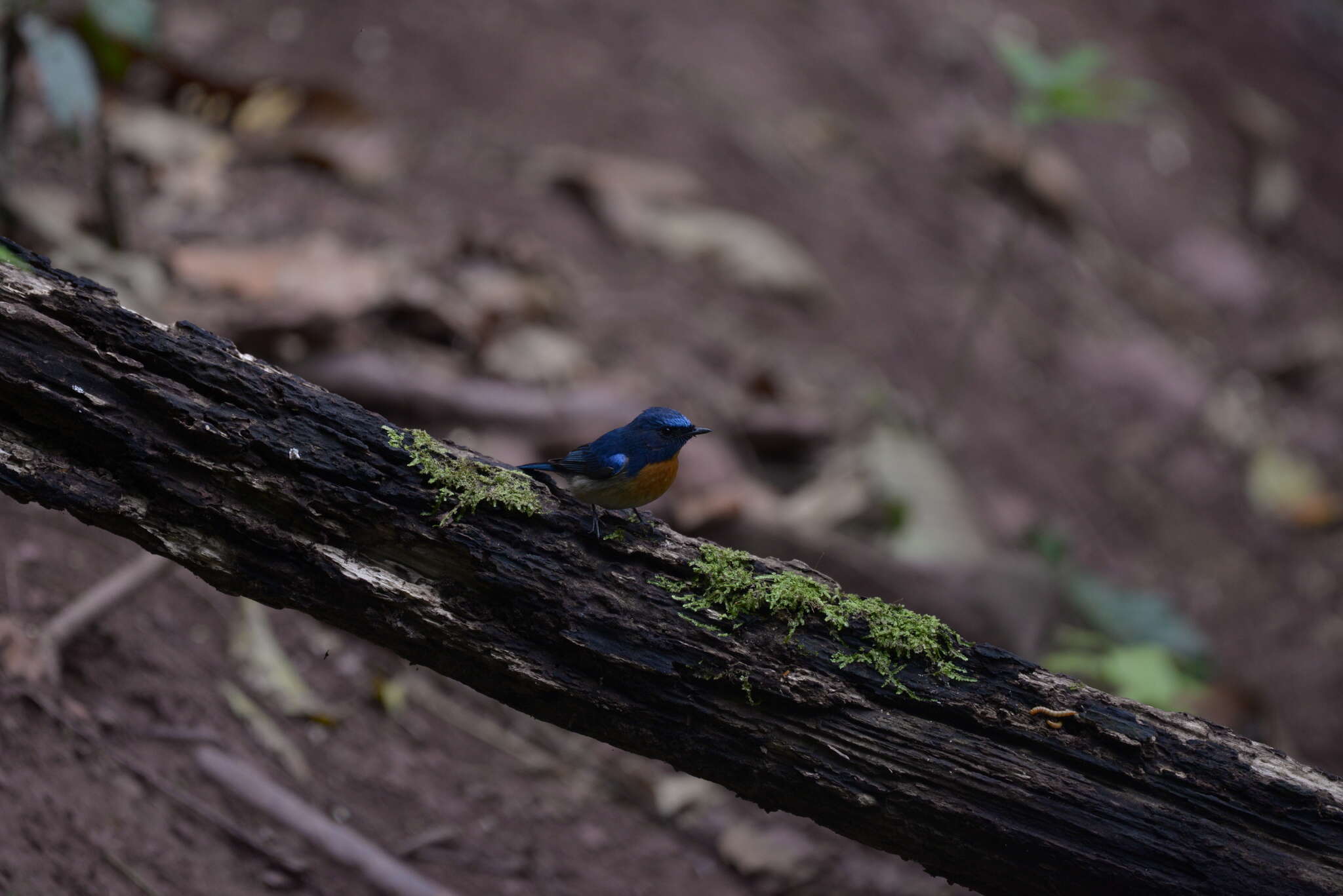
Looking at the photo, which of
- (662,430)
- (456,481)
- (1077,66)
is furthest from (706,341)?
(456,481)

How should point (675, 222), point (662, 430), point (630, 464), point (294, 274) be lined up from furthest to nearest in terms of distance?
point (675, 222)
point (294, 274)
point (662, 430)
point (630, 464)

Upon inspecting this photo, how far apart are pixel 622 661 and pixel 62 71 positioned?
441 cm

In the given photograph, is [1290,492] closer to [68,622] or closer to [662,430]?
[662,430]

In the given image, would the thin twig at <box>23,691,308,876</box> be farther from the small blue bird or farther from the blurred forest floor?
the small blue bird

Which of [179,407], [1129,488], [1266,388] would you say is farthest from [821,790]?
[1266,388]

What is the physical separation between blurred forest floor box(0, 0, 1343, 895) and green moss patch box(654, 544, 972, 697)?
5.17 ft

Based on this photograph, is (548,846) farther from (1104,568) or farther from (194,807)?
(1104,568)

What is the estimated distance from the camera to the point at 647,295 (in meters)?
7.76

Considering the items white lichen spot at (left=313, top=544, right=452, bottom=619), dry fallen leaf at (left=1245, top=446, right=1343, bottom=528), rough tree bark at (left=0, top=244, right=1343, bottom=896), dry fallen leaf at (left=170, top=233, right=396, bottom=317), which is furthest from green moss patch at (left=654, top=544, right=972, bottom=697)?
dry fallen leaf at (left=1245, top=446, right=1343, bottom=528)

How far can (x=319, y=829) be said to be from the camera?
3500 millimetres

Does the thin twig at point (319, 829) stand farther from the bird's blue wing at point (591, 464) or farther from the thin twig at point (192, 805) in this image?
the bird's blue wing at point (591, 464)

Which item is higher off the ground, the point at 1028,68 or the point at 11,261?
the point at 1028,68

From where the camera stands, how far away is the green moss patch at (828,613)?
2641 mm

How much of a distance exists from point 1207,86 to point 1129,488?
7.49 meters
